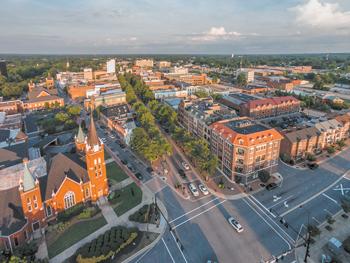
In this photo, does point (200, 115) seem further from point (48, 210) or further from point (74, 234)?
point (48, 210)

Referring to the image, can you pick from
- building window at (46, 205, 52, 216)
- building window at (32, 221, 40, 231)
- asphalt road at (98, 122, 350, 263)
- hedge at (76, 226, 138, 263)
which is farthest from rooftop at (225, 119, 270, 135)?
building window at (32, 221, 40, 231)

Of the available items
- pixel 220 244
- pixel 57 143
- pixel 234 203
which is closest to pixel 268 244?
pixel 220 244

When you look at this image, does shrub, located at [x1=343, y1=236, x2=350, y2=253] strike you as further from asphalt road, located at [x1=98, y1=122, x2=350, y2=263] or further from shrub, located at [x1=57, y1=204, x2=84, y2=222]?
shrub, located at [x1=57, y1=204, x2=84, y2=222]

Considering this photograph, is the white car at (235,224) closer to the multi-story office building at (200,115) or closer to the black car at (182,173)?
the black car at (182,173)

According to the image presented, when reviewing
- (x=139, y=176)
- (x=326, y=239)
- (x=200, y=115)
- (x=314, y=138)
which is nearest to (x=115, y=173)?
(x=139, y=176)

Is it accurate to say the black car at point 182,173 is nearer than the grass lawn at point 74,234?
No

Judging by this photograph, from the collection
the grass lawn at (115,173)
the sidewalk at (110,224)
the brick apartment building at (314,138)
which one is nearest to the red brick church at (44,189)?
the sidewalk at (110,224)
